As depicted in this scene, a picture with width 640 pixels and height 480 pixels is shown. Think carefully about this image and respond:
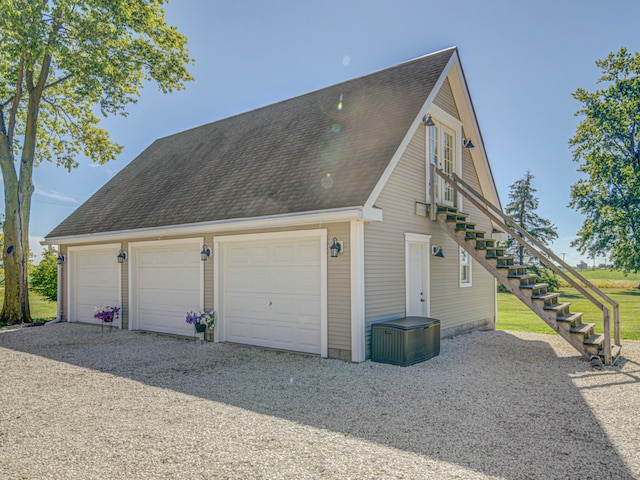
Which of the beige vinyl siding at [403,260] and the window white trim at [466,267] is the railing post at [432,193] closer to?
the beige vinyl siding at [403,260]

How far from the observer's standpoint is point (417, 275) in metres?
9.73

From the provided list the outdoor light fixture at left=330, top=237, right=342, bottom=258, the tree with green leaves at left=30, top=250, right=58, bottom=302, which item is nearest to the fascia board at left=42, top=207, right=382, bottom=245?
the outdoor light fixture at left=330, top=237, right=342, bottom=258

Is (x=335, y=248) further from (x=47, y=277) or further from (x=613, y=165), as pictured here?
(x=47, y=277)

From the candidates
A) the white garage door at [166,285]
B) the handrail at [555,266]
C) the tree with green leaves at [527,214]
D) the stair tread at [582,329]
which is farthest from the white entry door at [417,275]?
the tree with green leaves at [527,214]

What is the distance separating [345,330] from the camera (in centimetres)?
786

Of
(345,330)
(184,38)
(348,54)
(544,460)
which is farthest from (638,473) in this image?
(184,38)

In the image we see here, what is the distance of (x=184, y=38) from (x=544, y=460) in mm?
17658

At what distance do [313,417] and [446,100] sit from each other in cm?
887

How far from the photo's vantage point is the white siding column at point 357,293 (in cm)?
766

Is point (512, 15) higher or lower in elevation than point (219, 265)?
higher

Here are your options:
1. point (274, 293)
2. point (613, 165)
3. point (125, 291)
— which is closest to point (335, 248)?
point (274, 293)

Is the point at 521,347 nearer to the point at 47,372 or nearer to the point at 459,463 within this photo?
the point at 459,463

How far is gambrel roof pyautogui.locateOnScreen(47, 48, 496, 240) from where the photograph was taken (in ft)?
28.0

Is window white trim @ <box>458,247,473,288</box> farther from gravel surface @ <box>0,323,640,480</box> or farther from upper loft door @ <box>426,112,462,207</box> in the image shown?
gravel surface @ <box>0,323,640,480</box>
